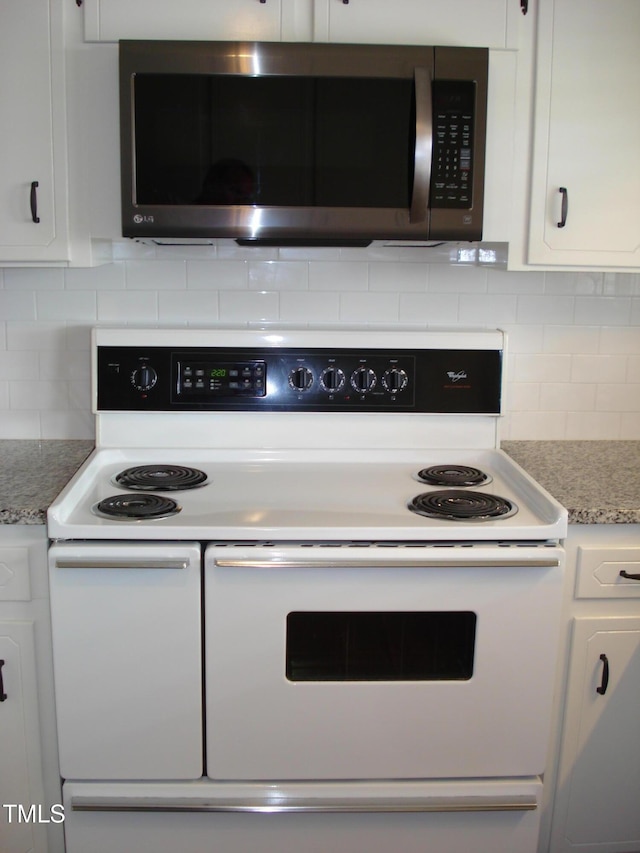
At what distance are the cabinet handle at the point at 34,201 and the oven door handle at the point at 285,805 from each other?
4.12ft

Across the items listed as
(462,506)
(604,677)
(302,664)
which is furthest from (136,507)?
(604,677)

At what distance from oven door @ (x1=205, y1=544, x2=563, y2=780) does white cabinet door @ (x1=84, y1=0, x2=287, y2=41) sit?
1135 millimetres

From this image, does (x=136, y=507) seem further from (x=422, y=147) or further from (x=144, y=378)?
(x=422, y=147)

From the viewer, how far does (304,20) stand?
1931 mm

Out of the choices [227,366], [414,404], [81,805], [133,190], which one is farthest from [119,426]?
[81,805]

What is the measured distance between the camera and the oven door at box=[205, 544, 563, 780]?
5.66 feet

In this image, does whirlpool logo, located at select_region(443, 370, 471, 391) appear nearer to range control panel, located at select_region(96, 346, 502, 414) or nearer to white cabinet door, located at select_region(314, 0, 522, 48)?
range control panel, located at select_region(96, 346, 502, 414)

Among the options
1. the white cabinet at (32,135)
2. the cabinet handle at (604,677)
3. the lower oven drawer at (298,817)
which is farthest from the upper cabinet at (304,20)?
the lower oven drawer at (298,817)

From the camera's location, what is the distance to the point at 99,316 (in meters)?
2.33

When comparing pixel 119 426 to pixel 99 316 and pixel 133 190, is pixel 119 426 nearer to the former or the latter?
pixel 99 316

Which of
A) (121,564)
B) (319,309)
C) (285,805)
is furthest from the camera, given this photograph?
(319,309)

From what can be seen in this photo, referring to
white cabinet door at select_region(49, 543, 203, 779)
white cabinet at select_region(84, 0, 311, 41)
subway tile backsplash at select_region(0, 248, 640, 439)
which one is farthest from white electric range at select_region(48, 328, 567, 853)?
white cabinet at select_region(84, 0, 311, 41)

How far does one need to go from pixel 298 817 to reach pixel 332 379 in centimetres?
102

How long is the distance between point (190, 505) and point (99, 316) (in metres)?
0.73
